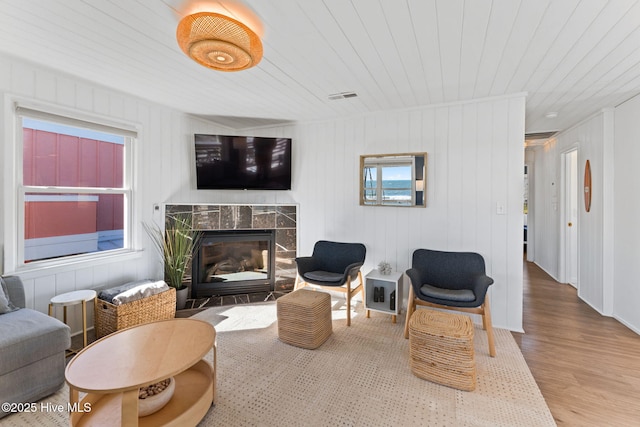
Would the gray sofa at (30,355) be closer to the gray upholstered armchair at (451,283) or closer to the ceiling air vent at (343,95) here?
the gray upholstered armchair at (451,283)

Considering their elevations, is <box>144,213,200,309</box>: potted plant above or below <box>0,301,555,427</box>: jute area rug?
above

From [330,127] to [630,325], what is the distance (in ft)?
13.2

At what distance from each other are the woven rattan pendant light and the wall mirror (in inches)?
83.9

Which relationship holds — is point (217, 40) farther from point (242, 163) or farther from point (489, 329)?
point (489, 329)

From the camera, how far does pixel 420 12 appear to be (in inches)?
Result: 67.3

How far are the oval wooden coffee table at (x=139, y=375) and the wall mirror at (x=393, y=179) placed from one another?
248cm

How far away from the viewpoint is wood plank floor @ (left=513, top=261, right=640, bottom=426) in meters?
1.88

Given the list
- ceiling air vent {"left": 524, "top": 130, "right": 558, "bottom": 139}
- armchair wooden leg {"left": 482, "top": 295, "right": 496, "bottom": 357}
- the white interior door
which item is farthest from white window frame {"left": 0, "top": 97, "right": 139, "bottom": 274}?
the white interior door

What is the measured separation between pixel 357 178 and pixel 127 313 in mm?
2917

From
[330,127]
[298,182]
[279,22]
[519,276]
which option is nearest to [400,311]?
[519,276]

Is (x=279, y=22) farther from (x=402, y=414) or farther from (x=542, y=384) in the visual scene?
(x=542, y=384)

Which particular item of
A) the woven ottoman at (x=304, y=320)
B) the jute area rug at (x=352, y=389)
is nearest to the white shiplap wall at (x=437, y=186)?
the jute area rug at (x=352, y=389)

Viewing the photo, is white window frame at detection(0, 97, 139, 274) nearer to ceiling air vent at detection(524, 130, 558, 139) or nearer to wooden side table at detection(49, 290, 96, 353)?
wooden side table at detection(49, 290, 96, 353)

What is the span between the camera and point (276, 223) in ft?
13.6
